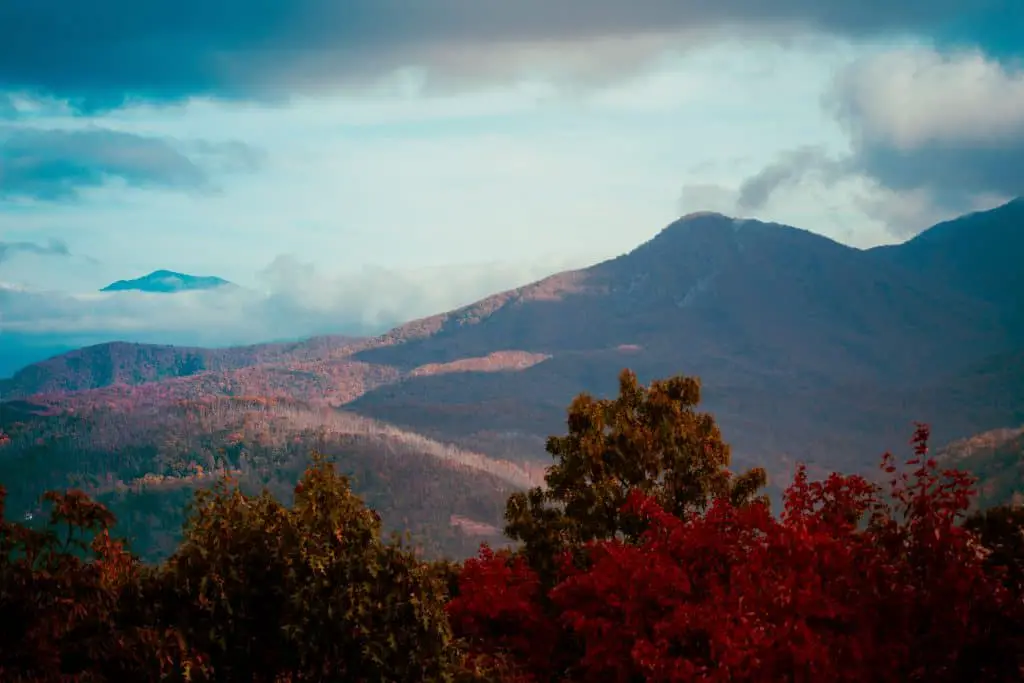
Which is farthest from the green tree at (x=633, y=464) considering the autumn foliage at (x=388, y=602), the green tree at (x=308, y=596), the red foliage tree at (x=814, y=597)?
the green tree at (x=308, y=596)

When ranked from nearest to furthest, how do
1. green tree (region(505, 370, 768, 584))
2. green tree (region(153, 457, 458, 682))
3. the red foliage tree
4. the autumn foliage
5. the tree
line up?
the tree
the autumn foliage
green tree (region(153, 457, 458, 682))
the red foliage tree
green tree (region(505, 370, 768, 584))

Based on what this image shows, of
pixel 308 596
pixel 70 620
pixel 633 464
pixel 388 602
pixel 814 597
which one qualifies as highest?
pixel 70 620

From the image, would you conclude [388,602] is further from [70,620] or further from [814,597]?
[814,597]

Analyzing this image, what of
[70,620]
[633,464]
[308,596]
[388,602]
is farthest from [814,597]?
[633,464]

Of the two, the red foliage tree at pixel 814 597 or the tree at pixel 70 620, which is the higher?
the tree at pixel 70 620

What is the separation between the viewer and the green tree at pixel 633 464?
3528 centimetres

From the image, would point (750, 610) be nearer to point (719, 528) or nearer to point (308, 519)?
point (719, 528)

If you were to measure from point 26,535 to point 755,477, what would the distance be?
26378mm

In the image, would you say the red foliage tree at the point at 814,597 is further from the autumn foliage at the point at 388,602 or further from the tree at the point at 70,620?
the tree at the point at 70,620

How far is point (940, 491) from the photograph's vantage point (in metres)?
20.8

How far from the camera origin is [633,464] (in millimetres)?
35438

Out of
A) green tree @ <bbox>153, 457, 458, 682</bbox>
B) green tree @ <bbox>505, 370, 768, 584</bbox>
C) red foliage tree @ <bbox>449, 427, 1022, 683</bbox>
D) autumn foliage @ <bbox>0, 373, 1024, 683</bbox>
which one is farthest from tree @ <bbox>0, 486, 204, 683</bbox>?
green tree @ <bbox>505, 370, 768, 584</bbox>

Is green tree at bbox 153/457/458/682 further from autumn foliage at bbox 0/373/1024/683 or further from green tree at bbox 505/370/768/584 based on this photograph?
green tree at bbox 505/370/768/584

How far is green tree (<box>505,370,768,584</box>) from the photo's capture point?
35.3m
